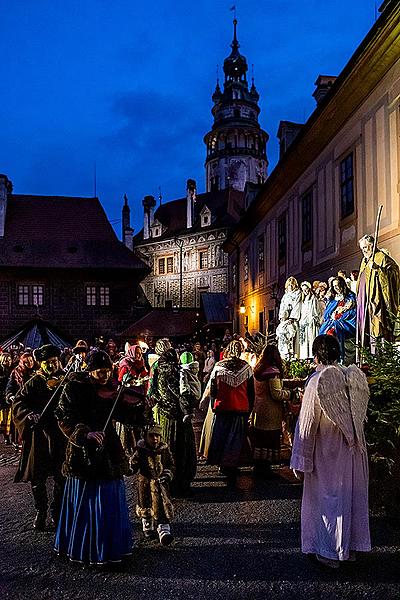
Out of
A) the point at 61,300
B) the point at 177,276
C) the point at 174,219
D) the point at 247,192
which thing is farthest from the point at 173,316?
the point at 174,219

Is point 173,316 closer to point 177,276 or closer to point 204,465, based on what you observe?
point 177,276

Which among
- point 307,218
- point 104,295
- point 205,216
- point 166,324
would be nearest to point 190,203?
point 205,216

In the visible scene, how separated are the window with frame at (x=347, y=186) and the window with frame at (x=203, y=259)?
1603 inches

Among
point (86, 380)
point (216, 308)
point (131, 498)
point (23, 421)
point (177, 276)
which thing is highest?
point (177, 276)

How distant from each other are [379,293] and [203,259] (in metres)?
46.8

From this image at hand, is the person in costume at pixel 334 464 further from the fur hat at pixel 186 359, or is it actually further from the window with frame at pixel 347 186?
the window with frame at pixel 347 186

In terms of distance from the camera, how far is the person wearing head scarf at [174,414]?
727 cm

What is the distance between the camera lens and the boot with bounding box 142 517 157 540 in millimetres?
5668

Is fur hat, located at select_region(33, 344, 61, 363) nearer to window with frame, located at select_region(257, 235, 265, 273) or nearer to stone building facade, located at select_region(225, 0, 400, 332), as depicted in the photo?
stone building facade, located at select_region(225, 0, 400, 332)

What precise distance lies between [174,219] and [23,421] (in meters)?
56.2

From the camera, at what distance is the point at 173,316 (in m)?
39.7

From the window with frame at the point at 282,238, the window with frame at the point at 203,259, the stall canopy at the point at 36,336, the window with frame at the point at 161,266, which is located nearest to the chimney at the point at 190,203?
the window with frame at the point at 203,259

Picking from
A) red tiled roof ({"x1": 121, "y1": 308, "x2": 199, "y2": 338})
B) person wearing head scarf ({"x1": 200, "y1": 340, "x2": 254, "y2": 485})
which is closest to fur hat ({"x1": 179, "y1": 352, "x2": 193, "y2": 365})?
person wearing head scarf ({"x1": 200, "y1": 340, "x2": 254, "y2": 485})

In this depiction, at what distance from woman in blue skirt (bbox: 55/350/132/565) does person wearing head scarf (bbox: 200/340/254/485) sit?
308cm
